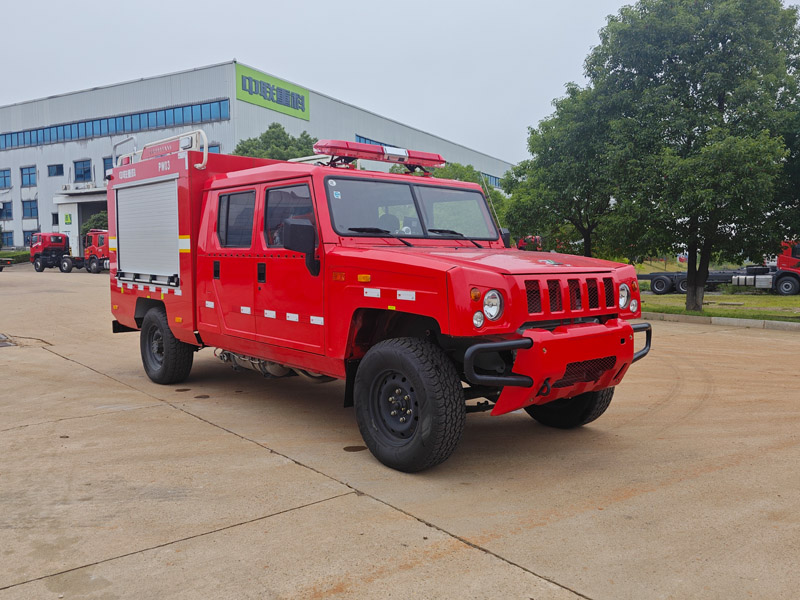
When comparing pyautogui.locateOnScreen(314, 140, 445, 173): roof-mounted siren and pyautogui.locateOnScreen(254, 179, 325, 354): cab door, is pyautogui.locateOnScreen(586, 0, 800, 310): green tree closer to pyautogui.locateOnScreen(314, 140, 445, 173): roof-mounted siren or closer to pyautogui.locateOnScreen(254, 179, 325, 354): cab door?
pyautogui.locateOnScreen(314, 140, 445, 173): roof-mounted siren

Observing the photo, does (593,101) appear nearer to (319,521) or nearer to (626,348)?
(626,348)

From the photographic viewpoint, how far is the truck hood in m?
4.48

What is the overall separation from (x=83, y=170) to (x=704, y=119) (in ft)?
187

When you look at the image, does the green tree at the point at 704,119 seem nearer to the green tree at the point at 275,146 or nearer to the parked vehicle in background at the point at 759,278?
the parked vehicle in background at the point at 759,278

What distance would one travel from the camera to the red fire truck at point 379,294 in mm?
4457

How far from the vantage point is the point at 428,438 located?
14.7ft

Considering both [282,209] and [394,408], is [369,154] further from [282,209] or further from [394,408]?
[394,408]

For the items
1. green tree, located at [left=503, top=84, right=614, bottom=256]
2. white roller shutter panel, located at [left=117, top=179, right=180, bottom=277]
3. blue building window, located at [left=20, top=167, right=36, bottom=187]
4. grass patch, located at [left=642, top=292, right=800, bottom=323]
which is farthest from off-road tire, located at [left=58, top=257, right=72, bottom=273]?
white roller shutter panel, located at [left=117, top=179, right=180, bottom=277]

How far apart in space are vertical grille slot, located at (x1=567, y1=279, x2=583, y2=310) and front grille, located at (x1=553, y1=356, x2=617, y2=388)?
40cm

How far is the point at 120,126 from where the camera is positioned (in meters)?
56.6

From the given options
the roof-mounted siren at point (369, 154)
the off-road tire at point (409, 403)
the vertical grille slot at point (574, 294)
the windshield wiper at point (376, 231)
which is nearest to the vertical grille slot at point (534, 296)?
the vertical grille slot at point (574, 294)

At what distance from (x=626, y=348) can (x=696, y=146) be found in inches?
498

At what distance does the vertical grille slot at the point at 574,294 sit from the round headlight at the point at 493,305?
66cm

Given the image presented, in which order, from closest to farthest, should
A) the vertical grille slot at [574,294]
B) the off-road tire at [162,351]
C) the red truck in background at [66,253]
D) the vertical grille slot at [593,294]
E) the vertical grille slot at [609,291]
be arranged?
1. the vertical grille slot at [574,294]
2. the vertical grille slot at [593,294]
3. the vertical grille slot at [609,291]
4. the off-road tire at [162,351]
5. the red truck in background at [66,253]
